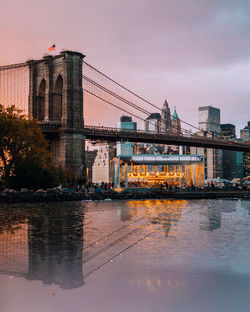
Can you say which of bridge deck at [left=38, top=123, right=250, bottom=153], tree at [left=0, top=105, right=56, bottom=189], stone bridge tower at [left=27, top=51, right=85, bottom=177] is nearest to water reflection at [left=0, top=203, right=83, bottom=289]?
tree at [left=0, top=105, right=56, bottom=189]

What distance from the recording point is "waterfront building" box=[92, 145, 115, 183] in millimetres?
181375

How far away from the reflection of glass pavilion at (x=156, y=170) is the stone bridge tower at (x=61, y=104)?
235 inches

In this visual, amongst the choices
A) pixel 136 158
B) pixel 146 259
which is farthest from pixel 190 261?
pixel 136 158

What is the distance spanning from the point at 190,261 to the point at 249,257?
61.8 inches

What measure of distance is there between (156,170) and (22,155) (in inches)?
898

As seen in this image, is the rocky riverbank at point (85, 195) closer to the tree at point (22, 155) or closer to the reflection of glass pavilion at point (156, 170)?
the tree at point (22, 155)

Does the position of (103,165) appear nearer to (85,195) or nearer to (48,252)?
(85,195)

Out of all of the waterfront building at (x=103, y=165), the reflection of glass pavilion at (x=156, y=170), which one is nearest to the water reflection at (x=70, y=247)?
the reflection of glass pavilion at (x=156, y=170)

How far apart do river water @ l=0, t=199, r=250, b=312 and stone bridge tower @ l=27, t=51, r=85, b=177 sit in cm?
4367

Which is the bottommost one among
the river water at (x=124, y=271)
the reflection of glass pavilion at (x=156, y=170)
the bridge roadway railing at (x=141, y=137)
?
the river water at (x=124, y=271)

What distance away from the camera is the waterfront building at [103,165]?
181375 mm

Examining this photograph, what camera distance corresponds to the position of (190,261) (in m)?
9.48

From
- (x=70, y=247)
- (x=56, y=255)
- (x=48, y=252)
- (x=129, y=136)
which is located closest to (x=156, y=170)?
(x=129, y=136)

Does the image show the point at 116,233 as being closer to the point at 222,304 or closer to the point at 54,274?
the point at 54,274
